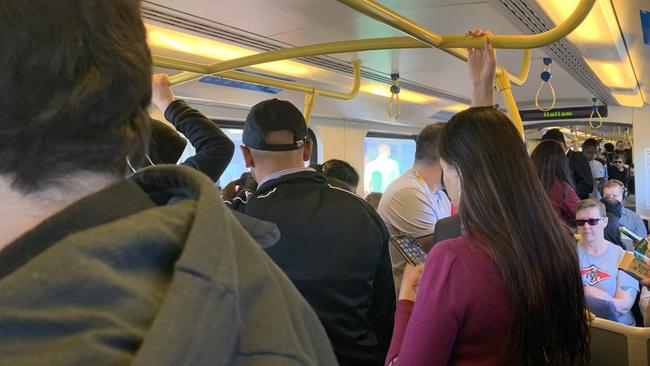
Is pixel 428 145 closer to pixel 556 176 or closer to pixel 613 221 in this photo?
pixel 556 176

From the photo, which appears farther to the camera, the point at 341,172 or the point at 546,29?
the point at 341,172

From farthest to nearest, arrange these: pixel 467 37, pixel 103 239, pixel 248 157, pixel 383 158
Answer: pixel 383 158
pixel 248 157
pixel 467 37
pixel 103 239

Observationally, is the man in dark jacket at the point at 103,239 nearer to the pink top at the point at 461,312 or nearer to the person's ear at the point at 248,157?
the pink top at the point at 461,312

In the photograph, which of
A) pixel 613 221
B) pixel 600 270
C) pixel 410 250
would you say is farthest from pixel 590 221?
pixel 410 250

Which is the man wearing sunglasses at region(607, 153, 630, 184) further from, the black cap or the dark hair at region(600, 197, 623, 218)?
the black cap

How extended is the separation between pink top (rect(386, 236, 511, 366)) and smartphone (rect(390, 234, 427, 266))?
392 mm

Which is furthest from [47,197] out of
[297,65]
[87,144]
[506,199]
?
[297,65]

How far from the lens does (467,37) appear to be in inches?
54.1

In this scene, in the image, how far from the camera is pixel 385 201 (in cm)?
274

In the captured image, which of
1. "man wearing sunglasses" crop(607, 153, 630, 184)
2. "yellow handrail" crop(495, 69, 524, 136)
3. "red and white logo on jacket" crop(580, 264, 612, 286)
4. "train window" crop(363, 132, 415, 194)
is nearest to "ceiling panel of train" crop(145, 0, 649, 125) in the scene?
"yellow handrail" crop(495, 69, 524, 136)

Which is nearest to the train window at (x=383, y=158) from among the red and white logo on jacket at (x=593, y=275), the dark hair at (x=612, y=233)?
the dark hair at (x=612, y=233)

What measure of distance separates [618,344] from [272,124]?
1712mm

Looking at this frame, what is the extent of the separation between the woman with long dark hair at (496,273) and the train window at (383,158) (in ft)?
17.6

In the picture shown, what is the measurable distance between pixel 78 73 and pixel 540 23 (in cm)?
249
